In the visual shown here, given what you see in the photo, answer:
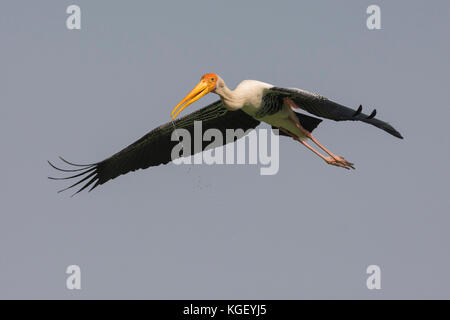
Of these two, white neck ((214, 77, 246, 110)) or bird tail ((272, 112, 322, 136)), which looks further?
bird tail ((272, 112, 322, 136))

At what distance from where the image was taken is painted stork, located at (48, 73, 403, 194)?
1336 centimetres

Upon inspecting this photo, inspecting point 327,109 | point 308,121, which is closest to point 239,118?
point 308,121

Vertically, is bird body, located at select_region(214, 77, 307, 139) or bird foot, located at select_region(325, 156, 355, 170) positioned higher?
bird body, located at select_region(214, 77, 307, 139)

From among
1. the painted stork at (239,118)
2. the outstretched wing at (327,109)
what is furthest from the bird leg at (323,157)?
the outstretched wing at (327,109)

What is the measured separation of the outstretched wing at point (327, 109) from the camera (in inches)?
512

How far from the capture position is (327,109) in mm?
13281

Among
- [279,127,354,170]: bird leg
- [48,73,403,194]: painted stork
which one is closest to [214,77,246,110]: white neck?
[48,73,403,194]: painted stork

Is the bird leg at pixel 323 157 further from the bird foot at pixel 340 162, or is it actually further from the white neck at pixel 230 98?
the white neck at pixel 230 98

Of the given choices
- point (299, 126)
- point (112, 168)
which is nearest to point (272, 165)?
point (299, 126)

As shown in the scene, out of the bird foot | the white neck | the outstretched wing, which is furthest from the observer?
the bird foot

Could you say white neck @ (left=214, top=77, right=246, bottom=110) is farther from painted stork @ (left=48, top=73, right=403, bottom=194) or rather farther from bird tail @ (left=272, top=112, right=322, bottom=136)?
bird tail @ (left=272, top=112, right=322, bottom=136)

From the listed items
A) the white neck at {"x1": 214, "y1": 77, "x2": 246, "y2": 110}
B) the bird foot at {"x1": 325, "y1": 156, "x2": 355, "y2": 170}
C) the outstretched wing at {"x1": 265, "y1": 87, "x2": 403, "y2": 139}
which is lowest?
the bird foot at {"x1": 325, "y1": 156, "x2": 355, "y2": 170}

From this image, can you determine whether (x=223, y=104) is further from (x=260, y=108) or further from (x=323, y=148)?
(x=323, y=148)

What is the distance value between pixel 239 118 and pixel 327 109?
107 inches
